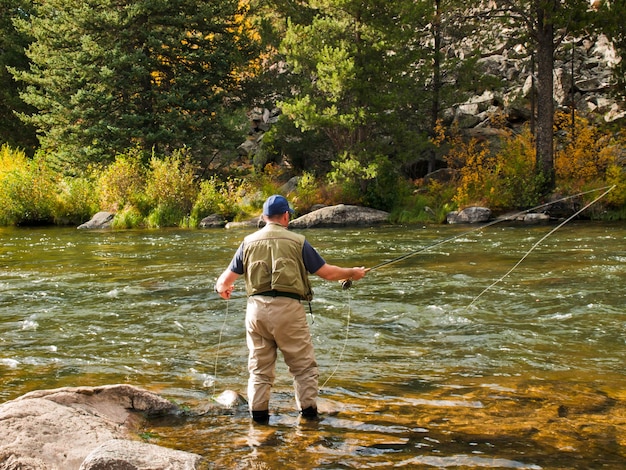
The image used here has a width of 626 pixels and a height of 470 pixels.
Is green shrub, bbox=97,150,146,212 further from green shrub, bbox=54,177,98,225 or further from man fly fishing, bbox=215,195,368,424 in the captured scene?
man fly fishing, bbox=215,195,368,424

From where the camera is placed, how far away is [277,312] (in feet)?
17.1

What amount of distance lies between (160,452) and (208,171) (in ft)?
91.1

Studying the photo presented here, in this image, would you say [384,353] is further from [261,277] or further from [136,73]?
[136,73]

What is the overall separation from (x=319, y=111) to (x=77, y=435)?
20.8 m

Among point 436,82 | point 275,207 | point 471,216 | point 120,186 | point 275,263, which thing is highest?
point 436,82

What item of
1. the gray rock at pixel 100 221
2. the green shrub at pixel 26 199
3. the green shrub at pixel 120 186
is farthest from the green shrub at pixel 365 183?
the green shrub at pixel 26 199

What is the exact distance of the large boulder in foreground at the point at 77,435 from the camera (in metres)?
3.79

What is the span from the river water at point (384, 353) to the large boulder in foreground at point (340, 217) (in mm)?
7648

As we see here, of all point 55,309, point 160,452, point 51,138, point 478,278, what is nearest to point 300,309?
point 160,452

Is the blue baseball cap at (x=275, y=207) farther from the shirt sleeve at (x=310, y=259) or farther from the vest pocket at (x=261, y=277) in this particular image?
the vest pocket at (x=261, y=277)

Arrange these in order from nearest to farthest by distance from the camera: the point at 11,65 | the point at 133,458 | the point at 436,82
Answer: the point at 133,458
the point at 436,82
the point at 11,65

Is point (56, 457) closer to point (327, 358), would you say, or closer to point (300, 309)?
point (300, 309)

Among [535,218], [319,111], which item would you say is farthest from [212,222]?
[535,218]

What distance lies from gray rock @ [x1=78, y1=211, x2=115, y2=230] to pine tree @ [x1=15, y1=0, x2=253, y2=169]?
161 inches
